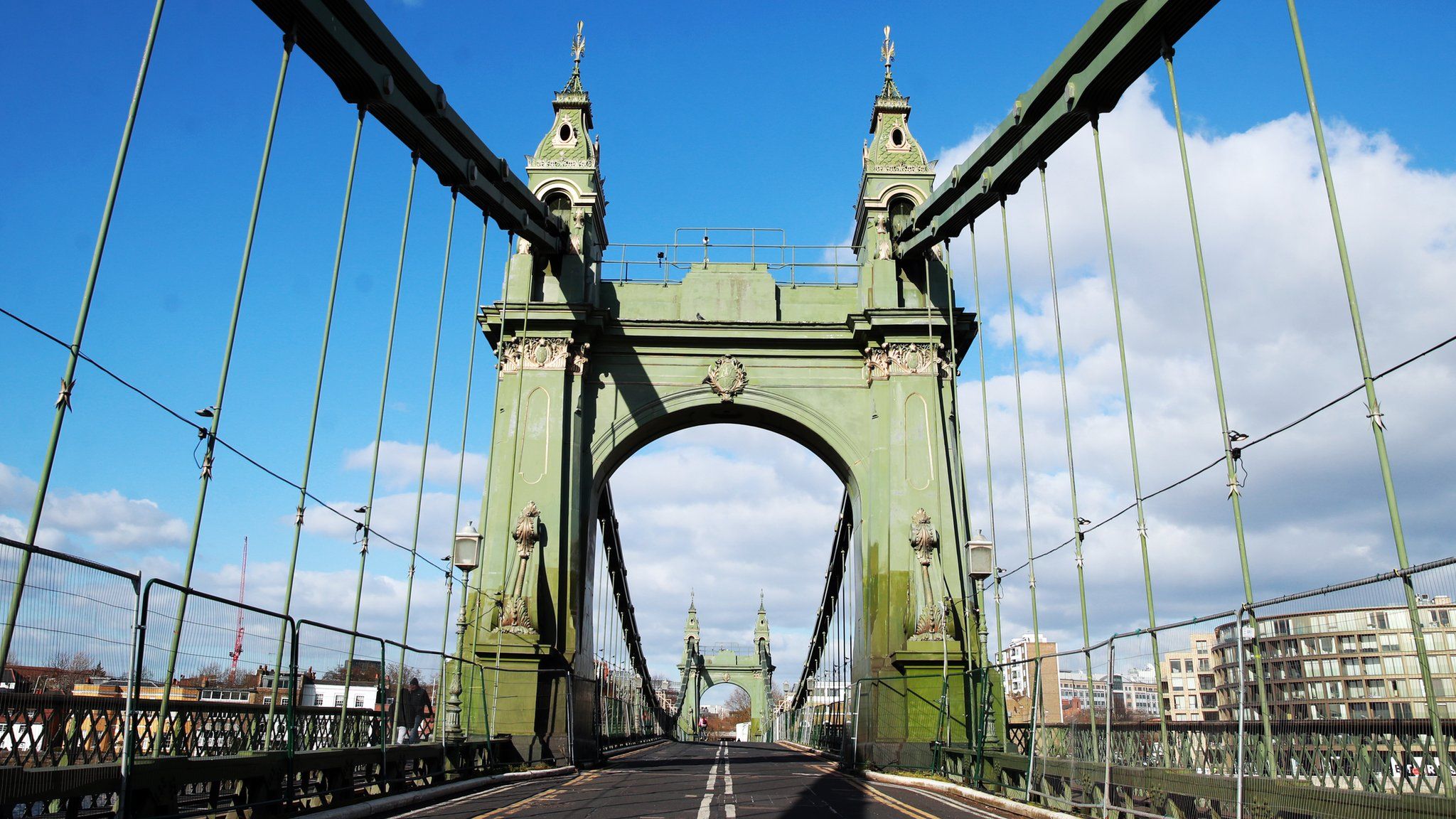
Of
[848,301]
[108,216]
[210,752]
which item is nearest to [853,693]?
[848,301]

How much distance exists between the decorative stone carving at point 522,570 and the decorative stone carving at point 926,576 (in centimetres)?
813

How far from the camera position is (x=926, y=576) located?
22.8m

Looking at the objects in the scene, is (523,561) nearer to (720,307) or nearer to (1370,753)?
(720,307)

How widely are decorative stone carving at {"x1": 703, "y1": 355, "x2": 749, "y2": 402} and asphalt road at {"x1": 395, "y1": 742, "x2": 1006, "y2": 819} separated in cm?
894

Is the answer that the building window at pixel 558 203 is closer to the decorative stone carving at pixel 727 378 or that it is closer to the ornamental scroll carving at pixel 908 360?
the decorative stone carving at pixel 727 378

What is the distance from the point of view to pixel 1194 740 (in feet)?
29.5

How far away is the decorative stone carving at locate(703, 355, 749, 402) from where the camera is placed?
25.5 m

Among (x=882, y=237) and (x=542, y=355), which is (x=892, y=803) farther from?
(x=882, y=237)

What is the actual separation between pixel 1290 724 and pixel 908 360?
17.6 metres

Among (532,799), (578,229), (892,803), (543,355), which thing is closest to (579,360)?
(543,355)

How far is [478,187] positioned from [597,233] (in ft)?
23.4

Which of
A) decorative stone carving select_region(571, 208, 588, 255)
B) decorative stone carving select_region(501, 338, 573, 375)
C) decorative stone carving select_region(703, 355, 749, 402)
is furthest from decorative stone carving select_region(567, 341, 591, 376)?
decorative stone carving select_region(703, 355, 749, 402)

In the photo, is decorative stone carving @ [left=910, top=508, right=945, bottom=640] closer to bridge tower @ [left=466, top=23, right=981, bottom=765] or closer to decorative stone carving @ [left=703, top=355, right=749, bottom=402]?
bridge tower @ [left=466, top=23, right=981, bottom=765]

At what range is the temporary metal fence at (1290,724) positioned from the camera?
19.8ft
